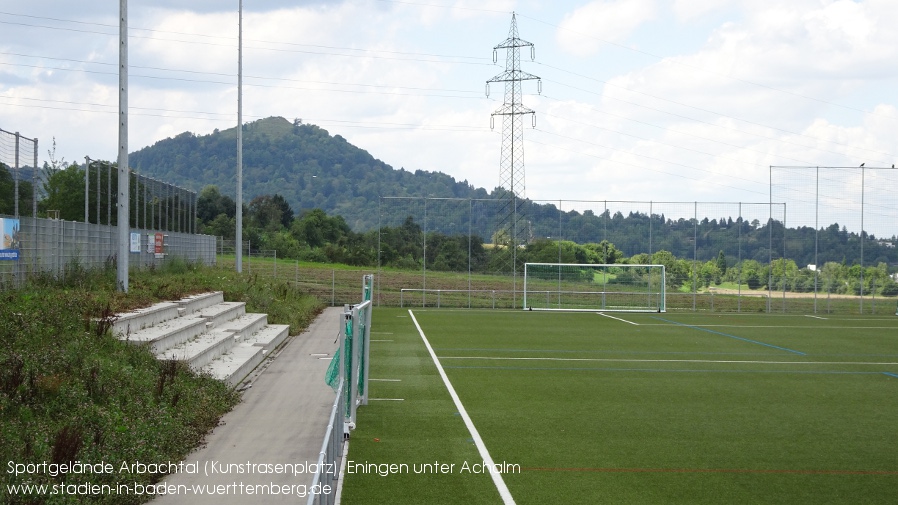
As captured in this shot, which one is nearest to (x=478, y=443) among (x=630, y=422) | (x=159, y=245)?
(x=630, y=422)

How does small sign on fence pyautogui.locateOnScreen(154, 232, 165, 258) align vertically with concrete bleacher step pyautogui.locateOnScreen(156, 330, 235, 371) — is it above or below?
above

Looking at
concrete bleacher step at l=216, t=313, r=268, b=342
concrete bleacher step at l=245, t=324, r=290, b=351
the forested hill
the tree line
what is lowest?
concrete bleacher step at l=245, t=324, r=290, b=351

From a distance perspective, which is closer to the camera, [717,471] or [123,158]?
[717,471]

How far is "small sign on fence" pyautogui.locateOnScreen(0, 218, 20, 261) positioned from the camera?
12.8m

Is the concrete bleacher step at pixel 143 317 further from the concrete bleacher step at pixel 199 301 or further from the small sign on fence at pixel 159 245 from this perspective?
the small sign on fence at pixel 159 245

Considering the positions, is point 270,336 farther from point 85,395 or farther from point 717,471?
point 717,471

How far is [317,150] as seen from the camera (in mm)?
134375

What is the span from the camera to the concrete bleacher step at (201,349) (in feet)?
39.7

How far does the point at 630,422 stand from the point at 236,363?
630 centimetres

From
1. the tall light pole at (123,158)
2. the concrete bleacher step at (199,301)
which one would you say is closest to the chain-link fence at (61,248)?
the tall light pole at (123,158)

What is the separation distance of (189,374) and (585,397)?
5.85 m

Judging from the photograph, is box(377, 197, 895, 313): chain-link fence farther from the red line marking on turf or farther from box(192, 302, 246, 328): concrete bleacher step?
the red line marking on turf

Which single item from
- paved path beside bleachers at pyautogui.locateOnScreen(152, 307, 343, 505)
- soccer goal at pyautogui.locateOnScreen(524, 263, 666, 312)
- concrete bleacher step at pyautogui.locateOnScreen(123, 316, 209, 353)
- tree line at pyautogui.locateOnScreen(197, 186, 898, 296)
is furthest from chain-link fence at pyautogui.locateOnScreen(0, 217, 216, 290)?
soccer goal at pyautogui.locateOnScreen(524, 263, 666, 312)

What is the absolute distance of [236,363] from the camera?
45.4ft
